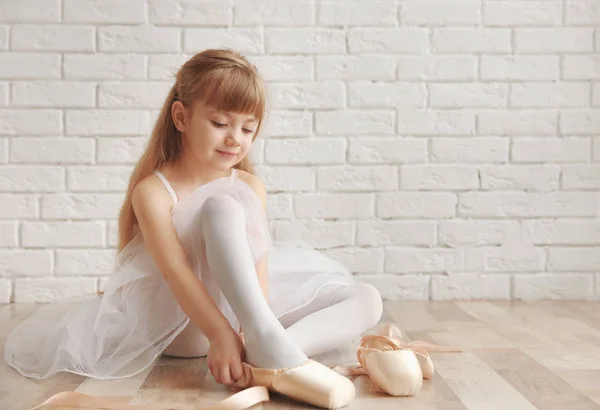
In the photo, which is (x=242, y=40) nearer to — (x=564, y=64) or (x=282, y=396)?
(x=564, y=64)

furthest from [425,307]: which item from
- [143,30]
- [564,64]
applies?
[143,30]

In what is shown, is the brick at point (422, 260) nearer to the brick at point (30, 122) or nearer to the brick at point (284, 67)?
the brick at point (284, 67)

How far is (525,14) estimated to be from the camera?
7.66 ft

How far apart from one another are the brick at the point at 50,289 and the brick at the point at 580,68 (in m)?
1.60

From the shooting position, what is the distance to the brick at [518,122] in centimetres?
233

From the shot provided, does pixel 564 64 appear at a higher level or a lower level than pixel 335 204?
higher

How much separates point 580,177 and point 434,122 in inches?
19.4

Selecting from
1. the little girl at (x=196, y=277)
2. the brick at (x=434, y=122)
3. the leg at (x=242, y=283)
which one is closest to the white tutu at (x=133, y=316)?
the little girl at (x=196, y=277)

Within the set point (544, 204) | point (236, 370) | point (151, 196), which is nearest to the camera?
point (236, 370)

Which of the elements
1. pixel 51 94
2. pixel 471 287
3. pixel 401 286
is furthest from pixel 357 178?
pixel 51 94

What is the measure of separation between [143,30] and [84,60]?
20 centimetres

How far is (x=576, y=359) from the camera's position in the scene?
1567 millimetres

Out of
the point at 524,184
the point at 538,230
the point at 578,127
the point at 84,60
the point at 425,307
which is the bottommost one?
the point at 425,307

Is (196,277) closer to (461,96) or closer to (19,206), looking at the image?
(19,206)
